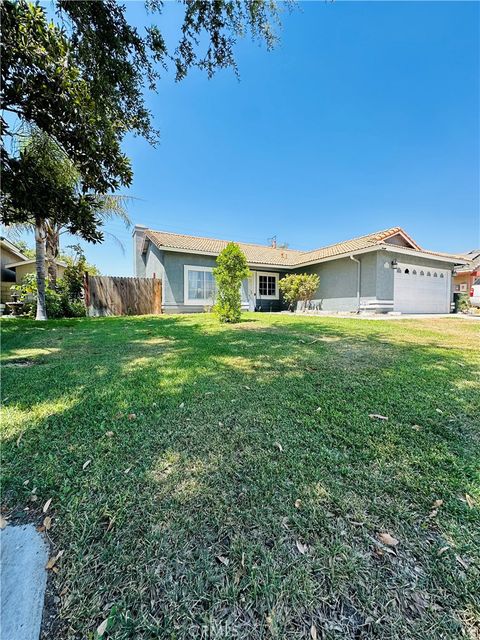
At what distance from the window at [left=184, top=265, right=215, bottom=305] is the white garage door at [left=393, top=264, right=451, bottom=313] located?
29.9 feet

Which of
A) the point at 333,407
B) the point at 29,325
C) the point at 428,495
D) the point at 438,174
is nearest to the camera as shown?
the point at 428,495

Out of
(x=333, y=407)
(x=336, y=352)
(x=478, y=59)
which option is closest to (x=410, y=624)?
(x=333, y=407)

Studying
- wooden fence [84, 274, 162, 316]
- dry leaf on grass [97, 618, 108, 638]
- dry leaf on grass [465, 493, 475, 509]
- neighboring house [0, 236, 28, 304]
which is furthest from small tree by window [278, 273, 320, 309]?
neighboring house [0, 236, 28, 304]

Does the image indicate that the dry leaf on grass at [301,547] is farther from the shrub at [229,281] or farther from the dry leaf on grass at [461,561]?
the shrub at [229,281]

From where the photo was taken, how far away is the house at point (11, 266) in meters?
17.7

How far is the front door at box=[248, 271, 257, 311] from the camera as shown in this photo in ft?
51.4

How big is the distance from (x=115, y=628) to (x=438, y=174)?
20.4m

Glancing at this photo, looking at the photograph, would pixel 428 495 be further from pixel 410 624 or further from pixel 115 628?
pixel 115 628

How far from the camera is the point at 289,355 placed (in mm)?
4715

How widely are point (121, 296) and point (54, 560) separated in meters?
13.4

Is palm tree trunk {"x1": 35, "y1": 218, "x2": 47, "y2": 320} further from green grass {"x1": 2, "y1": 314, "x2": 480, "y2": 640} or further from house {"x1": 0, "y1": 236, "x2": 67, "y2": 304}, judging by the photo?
house {"x1": 0, "y1": 236, "x2": 67, "y2": 304}

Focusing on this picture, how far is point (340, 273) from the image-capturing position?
14258 millimetres

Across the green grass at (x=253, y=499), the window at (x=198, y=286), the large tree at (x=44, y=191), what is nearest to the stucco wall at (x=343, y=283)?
the window at (x=198, y=286)

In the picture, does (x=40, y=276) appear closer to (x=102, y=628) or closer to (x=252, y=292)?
(x=252, y=292)
